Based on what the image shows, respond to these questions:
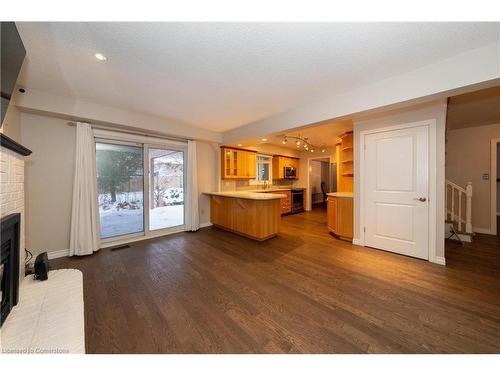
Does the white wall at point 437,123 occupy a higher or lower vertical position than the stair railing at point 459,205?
higher

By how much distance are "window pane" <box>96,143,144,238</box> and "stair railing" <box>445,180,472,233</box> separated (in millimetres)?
6590

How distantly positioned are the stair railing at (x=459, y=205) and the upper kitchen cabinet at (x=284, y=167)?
431 centimetres

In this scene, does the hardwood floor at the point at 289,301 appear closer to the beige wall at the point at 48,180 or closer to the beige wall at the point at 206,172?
the beige wall at the point at 48,180

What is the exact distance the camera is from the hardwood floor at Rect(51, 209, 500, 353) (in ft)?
4.57

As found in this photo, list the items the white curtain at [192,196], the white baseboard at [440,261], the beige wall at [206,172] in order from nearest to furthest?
the white baseboard at [440,261] → the white curtain at [192,196] → the beige wall at [206,172]

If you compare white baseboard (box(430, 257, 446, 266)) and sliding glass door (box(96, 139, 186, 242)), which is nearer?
white baseboard (box(430, 257, 446, 266))

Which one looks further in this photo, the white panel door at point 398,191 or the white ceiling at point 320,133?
the white ceiling at point 320,133

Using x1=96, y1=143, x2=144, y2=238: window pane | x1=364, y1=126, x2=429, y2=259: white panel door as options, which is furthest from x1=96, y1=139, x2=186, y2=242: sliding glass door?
x1=364, y1=126, x2=429, y2=259: white panel door

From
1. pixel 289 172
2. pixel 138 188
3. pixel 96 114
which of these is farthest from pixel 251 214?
pixel 289 172

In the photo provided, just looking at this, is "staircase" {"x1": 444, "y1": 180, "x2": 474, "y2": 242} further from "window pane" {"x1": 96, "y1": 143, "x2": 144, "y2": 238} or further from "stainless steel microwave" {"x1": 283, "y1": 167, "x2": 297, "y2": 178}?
"window pane" {"x1": 96, "y1": 143, "x2": 144, "y2": 238}

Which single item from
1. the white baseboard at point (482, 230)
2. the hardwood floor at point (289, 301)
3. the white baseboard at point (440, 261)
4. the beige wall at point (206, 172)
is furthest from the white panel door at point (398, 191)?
the beige wall at point (206, 172)

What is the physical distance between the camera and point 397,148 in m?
2.98

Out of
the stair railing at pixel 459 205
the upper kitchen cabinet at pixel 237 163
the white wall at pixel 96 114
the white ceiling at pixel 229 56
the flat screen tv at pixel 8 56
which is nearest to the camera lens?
the flat screen tv at pixel 8 56

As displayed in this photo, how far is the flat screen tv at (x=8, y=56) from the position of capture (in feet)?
4.08
